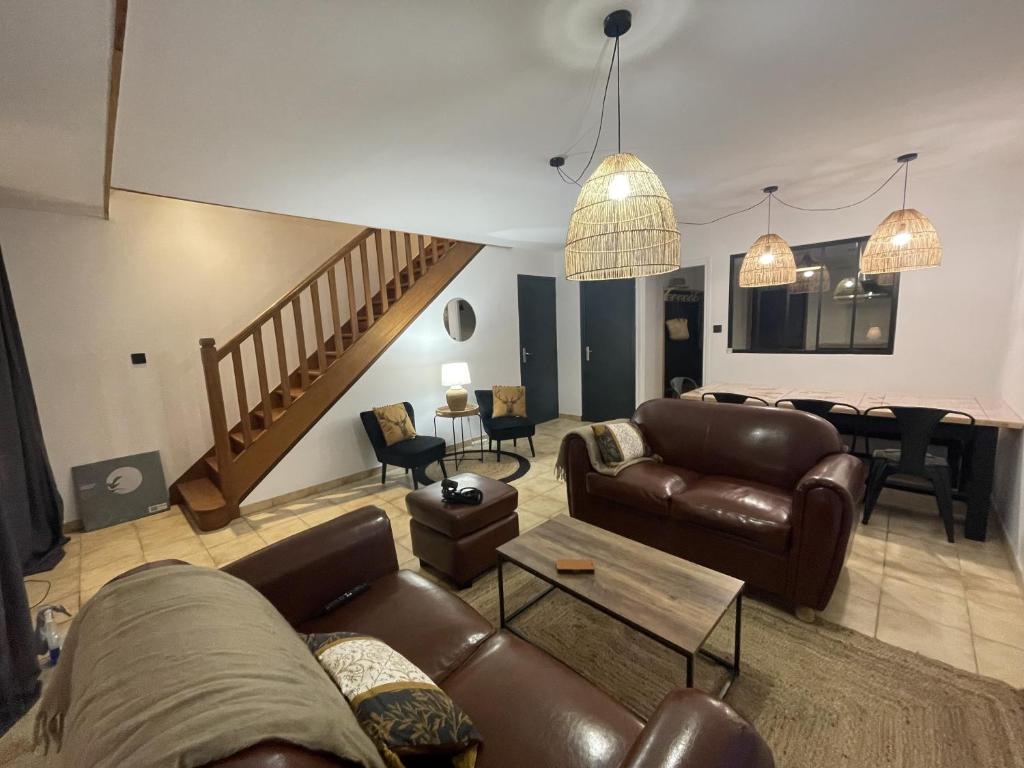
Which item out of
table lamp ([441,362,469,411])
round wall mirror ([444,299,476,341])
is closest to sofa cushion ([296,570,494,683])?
table lamp ([441,362,469,411])

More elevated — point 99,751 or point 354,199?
point 354,199

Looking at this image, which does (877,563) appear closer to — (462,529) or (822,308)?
(462,529)

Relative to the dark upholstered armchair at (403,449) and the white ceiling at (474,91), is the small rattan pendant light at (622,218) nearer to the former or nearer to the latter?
the white ceiling at (474,91)

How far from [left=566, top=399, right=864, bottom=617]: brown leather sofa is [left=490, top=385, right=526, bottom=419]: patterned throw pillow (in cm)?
172

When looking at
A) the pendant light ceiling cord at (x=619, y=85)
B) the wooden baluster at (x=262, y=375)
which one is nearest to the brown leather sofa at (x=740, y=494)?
the pendant light ceiling cord at (x=619, y=85)

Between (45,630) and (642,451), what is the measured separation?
10.7 feet

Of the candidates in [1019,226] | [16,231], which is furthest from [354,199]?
[1019,226]

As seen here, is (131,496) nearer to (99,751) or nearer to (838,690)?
(99,751)

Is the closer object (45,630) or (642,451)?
(45,630)

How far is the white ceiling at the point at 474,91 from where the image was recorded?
141 cm

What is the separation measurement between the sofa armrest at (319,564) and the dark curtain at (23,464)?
7.67ft

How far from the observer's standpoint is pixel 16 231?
9.41ft

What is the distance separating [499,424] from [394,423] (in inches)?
42.9

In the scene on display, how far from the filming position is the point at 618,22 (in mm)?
1448
